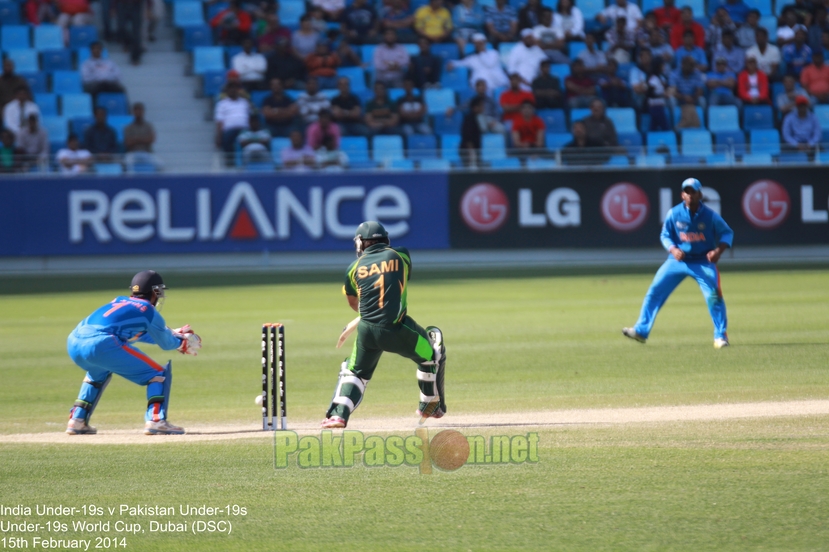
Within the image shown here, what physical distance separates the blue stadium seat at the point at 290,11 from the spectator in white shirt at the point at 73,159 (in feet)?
23.6

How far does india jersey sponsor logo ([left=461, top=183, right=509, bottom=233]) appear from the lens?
24906 millimetres

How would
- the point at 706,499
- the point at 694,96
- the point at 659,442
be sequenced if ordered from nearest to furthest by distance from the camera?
the point at 706,499, the point at 659,442, the point at 694,96

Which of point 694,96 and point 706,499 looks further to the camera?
point 694,96

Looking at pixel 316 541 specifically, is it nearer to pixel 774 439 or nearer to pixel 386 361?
pixel 774 439

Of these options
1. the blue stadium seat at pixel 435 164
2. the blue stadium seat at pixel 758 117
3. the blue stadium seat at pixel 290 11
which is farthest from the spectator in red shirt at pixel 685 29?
the blue stadium seat at pixel 290 11

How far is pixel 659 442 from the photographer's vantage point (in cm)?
791

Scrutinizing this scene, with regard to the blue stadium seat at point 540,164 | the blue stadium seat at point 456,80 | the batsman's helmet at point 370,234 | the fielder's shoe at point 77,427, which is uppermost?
the blue stadium seat at point 456,80

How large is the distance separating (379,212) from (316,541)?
19259 millimetres

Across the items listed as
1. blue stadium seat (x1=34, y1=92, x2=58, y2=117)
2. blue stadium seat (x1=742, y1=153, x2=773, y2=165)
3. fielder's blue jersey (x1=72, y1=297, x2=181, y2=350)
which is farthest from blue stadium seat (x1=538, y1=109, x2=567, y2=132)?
fielder's blue jersey (x1=72, y1=297, x2=181, y2=350)

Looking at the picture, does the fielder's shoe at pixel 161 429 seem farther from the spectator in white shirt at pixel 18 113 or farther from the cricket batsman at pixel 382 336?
the spectator in white shirt at pixel 18 113

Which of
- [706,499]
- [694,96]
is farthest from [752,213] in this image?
[706,499]

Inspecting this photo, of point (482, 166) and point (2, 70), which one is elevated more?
point (2, 70)

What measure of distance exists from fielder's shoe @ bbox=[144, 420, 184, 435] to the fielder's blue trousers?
21.2ft

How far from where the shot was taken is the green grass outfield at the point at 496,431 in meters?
5.86
